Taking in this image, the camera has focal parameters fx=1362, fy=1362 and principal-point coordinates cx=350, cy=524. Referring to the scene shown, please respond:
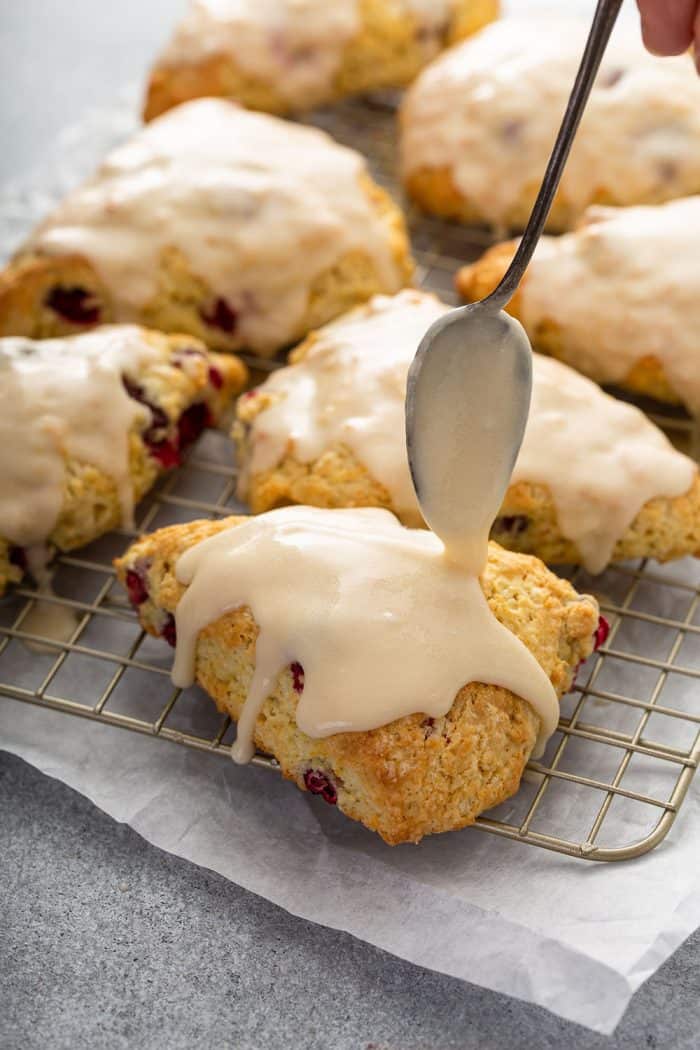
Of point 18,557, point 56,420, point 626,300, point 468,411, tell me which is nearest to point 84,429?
point 56,420

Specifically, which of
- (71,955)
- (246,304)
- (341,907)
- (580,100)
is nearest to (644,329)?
(246,304)

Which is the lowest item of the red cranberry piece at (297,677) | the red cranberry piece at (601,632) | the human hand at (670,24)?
the red cranberry piece at (601,632)

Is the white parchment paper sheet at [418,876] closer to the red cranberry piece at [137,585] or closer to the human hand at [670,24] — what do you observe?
the red cranberry piece at [137,585]

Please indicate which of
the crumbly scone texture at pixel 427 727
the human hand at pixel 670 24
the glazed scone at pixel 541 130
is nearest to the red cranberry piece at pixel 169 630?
the crumbly scone texture at pixel 427 727

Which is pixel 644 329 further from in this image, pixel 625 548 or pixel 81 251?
pixel 81 251

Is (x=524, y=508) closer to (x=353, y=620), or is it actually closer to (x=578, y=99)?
(x=353, y=620)

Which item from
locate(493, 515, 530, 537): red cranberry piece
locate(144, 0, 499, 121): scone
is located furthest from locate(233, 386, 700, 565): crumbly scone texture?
locate(144, 0, 499, 121): scone
